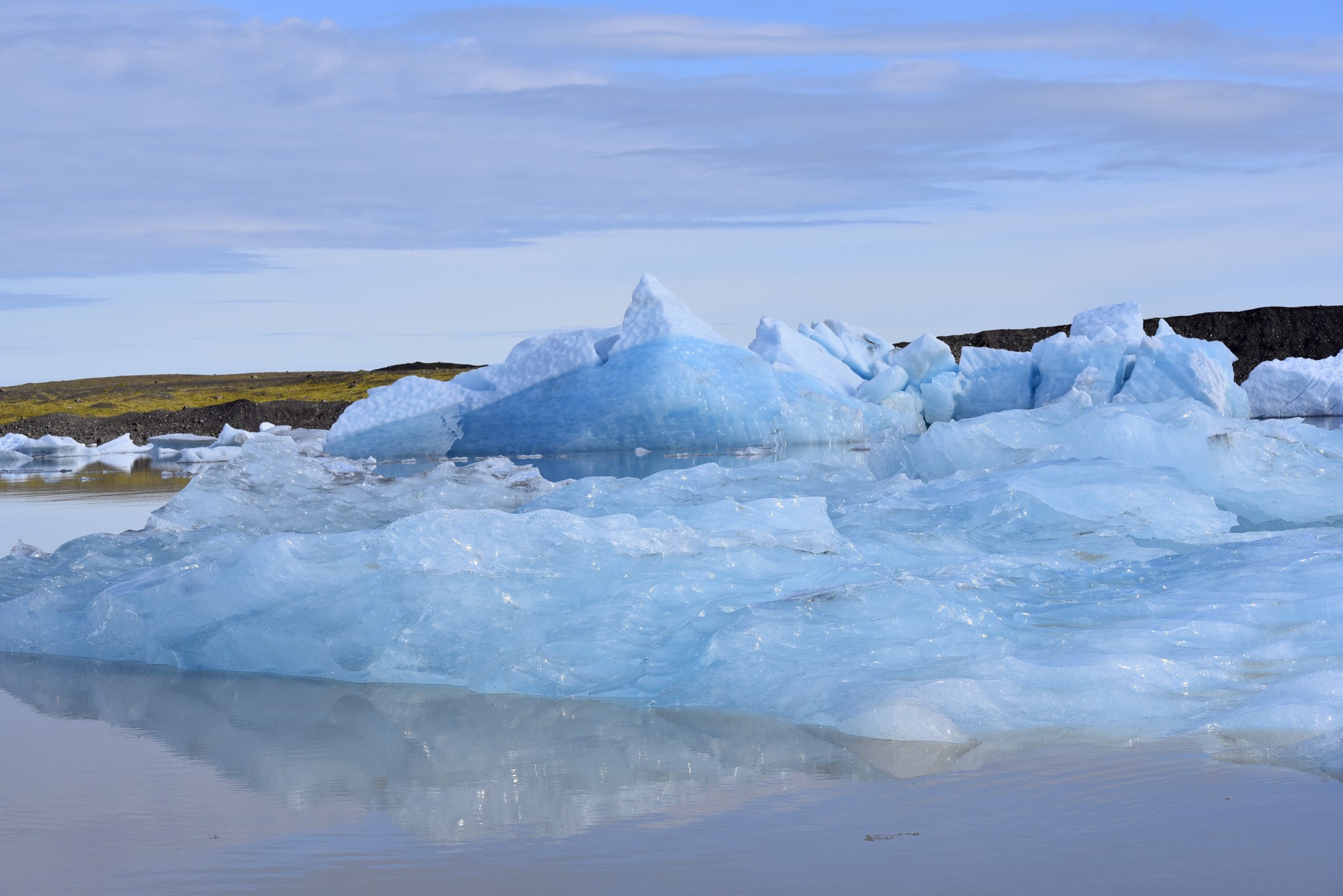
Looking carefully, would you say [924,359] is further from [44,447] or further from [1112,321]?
[44,447]

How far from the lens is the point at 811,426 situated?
18.0 m

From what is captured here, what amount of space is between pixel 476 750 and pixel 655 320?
14290mm

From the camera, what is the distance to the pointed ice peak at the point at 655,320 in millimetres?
17047

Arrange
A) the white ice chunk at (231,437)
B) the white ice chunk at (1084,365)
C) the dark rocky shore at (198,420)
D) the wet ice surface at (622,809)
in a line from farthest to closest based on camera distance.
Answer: the dark rocky shore at (198,420)
the white ice chunk at (231,437)
the white ice chunk at (1084,365)
the wet ice surface at (622,809)

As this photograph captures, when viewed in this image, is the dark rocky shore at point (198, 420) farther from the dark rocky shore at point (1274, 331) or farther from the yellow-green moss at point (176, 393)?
the dark rocky shore at point (1274, 331)

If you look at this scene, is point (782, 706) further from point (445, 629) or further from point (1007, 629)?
point (445, 629)

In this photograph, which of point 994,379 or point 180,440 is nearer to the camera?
point 994,379

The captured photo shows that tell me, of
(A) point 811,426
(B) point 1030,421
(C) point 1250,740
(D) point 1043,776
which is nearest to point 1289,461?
(B) point 1030,421

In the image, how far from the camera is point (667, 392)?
16.9 meters

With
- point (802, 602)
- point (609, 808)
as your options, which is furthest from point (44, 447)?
point (609, 808)

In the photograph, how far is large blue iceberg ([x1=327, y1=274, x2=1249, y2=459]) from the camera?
55.9 ft

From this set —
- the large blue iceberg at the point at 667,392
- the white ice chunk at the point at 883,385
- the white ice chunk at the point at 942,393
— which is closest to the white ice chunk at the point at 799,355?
the large blue iceberg at the point at 667,392

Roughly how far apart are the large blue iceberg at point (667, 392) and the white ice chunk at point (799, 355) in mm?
36

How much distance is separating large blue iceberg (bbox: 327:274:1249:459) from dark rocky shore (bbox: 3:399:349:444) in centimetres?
1592
